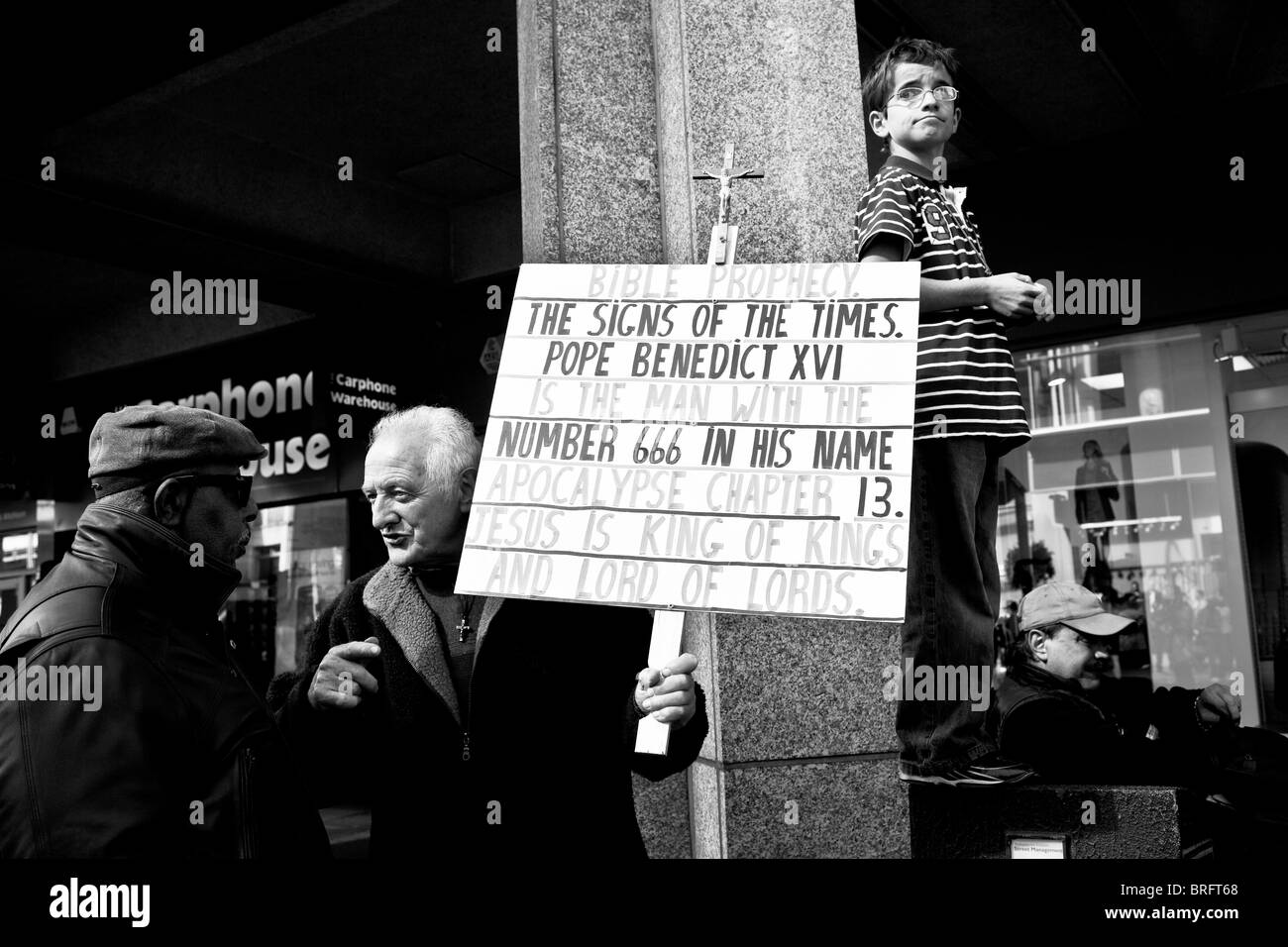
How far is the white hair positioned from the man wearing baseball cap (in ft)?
5.70

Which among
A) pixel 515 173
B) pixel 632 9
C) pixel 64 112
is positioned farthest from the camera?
pixel 515 173

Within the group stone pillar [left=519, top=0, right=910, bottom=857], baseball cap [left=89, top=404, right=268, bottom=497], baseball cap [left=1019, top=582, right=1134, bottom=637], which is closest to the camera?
baseball cap [left=89, top=404, right=268, bottom=497]

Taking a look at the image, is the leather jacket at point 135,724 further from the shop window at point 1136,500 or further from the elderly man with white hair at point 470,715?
the shop window at point 1136,500

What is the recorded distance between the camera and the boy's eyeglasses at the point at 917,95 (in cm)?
301

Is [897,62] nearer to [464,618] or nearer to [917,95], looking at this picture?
[917,95]

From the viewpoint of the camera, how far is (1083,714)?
130 inches

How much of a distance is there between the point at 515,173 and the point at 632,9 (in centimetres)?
515

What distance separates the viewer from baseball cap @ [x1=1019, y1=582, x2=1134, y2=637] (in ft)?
13.1

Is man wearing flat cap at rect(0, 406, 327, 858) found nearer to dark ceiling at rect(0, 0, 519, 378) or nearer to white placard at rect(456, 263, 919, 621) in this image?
white placard at rect(456, 263, 919, 621)

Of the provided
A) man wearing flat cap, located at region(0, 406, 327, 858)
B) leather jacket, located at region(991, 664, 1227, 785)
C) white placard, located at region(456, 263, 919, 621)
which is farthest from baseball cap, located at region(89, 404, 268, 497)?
leather jacket, located at region(991, 664, 1227, 785)

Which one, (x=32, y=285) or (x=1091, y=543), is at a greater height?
(x=32, y=285)
